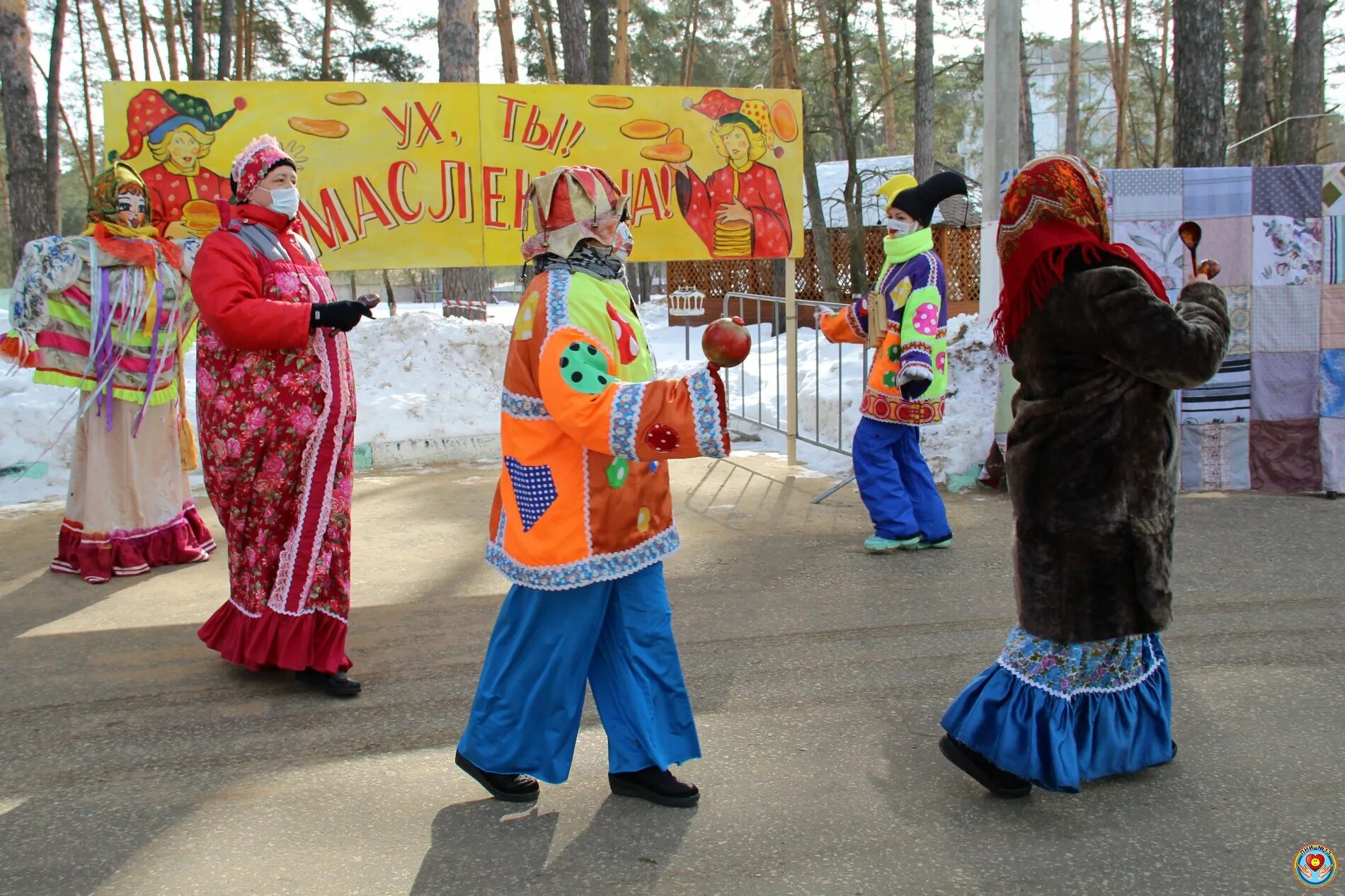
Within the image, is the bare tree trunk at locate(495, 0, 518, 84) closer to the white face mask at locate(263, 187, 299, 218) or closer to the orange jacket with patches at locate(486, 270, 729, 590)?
the white face mask at locate(263, 187, 299, 218)

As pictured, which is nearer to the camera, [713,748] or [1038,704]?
[1038,704]

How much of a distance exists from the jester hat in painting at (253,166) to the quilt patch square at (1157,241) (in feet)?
16.6

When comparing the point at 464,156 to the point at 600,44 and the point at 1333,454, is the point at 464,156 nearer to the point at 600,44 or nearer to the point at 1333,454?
the point at 1333,454

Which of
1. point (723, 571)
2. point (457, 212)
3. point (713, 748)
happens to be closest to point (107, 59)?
point (457, 212)

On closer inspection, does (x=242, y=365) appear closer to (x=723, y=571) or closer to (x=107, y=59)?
(x=723, y=571)

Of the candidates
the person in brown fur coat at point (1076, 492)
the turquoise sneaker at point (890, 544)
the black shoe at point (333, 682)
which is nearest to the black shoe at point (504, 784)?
the black shoe at point (333, 682)

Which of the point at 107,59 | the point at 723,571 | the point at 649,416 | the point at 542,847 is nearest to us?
the point at 649,416

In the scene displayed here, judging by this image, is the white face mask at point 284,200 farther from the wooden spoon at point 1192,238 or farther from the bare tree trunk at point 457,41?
the bare tree trunk at point 457,41

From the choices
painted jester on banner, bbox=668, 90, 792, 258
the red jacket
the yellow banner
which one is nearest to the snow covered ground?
painted jester on banner, bbox=668, 90, 792, 258

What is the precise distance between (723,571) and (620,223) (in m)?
2.98

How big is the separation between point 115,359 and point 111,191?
2.73 feet

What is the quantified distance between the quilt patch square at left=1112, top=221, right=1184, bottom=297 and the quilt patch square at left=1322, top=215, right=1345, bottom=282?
0.65m

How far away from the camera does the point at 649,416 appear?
2703 mm

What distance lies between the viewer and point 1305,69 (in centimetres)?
1892
